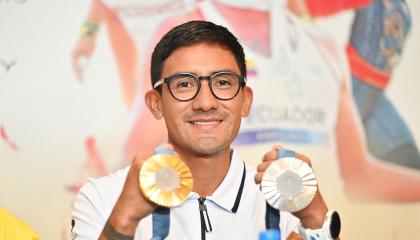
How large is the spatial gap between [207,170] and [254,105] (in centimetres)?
77

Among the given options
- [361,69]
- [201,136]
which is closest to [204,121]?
[201,136]

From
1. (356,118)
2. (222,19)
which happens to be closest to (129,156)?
(222,19)

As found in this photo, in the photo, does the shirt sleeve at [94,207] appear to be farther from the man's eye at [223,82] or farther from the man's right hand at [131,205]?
the man's eye at [223,82]

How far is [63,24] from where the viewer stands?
180 cm

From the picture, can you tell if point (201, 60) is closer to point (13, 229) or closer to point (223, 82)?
point (223, 82)

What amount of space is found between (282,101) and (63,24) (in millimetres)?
763

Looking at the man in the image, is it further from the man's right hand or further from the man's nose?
the man's right hand

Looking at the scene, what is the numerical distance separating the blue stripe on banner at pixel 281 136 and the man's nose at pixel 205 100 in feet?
2.75

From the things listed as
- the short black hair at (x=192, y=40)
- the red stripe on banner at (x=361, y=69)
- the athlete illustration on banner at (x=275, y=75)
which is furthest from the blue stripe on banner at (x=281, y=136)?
the short black hair at (x=192, y=40)

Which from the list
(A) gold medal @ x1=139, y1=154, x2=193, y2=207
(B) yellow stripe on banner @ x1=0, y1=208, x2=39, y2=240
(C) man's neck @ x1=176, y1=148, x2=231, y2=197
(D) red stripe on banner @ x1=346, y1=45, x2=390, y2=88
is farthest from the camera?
(D) red stripe on banner @ x1=346, y1=45, x2=390, y2=88

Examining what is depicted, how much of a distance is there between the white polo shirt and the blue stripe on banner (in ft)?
2.19

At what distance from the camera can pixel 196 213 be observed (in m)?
1.28

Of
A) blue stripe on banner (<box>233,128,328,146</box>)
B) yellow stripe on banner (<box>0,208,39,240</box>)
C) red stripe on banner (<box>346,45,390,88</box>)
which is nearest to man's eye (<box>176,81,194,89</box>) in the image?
yellow stripe on banner (<box>0,208,39,240</box>)

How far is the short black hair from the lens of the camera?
4.11ft
